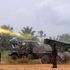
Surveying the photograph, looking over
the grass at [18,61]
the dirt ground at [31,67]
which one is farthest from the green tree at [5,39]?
the dirt ground at [31,67]

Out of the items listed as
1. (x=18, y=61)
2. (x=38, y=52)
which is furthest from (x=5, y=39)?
(x=38, y=52)

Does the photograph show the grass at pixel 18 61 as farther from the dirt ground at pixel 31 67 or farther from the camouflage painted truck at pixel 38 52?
the dirt ground at pixel 31 67

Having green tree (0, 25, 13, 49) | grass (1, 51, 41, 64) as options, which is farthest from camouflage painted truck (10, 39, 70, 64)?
green tree (0, 25, 13, 49)

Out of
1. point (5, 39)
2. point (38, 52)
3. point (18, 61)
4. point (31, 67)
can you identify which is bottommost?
point (31, 67)

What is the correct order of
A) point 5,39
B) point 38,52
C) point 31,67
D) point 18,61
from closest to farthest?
1. point 31,67
2. point 5,39
3. point 18,61
4. point 38,52

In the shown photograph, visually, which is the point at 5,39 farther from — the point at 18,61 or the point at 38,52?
the point at 38,52

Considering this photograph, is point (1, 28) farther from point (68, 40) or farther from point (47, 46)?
point (68, 40)

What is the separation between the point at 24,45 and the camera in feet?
28.6

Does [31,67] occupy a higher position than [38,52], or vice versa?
[38,52]

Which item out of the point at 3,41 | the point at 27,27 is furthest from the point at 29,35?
the point at 3,41

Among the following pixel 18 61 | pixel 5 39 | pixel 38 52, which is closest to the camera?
pixel 5 39

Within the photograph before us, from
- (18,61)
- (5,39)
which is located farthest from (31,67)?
(5,39)

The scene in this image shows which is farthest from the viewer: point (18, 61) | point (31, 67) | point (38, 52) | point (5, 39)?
point (38, 52)

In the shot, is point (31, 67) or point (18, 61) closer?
point (31, 67)
